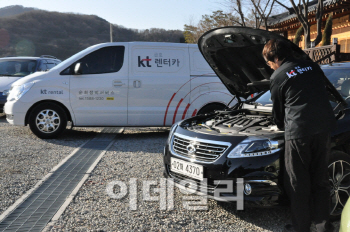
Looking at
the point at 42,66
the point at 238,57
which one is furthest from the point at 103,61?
the point at 42,66

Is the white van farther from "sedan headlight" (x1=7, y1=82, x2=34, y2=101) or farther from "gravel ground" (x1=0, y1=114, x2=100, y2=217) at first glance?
"gravel ground" (x1=0, y1=114, x2=100, y2=217)

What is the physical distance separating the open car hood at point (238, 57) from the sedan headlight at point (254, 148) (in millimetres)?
1086

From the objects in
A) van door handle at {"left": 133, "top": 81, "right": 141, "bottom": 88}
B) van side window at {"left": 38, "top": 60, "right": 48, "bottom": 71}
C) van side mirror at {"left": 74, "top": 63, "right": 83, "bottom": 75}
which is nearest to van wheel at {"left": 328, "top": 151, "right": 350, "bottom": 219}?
van door handle at {"left": 133, "top": 81, "right": 141, "bottom": 88}

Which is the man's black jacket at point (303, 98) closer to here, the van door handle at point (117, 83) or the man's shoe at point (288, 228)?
the man's shoe at point (288, 228)

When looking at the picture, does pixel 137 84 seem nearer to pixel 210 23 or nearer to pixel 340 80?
pixel 340 80

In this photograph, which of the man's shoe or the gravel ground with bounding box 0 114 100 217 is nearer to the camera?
the man's shoe

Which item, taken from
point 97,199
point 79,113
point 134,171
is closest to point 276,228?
point 97,199

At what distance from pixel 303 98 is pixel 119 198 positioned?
2.33m

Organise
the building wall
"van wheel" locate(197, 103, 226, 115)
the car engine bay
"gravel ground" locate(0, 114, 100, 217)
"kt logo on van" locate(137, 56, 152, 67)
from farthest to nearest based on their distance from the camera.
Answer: the building wall → "van wheel" locate(197, 103, 226, 115) → "kt logo on van" locate(137, 56, 152, 67) → "gravel ground" locate(0, 114, 100, 217) → the car engine bay

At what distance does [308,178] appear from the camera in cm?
304

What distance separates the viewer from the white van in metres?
7.25

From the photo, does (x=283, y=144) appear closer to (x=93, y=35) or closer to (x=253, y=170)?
(x=253, y=170)

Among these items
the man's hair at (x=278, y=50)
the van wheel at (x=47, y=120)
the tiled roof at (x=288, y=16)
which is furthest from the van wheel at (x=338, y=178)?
the tiled roof at (x=288, y=16)

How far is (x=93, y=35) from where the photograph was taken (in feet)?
315
